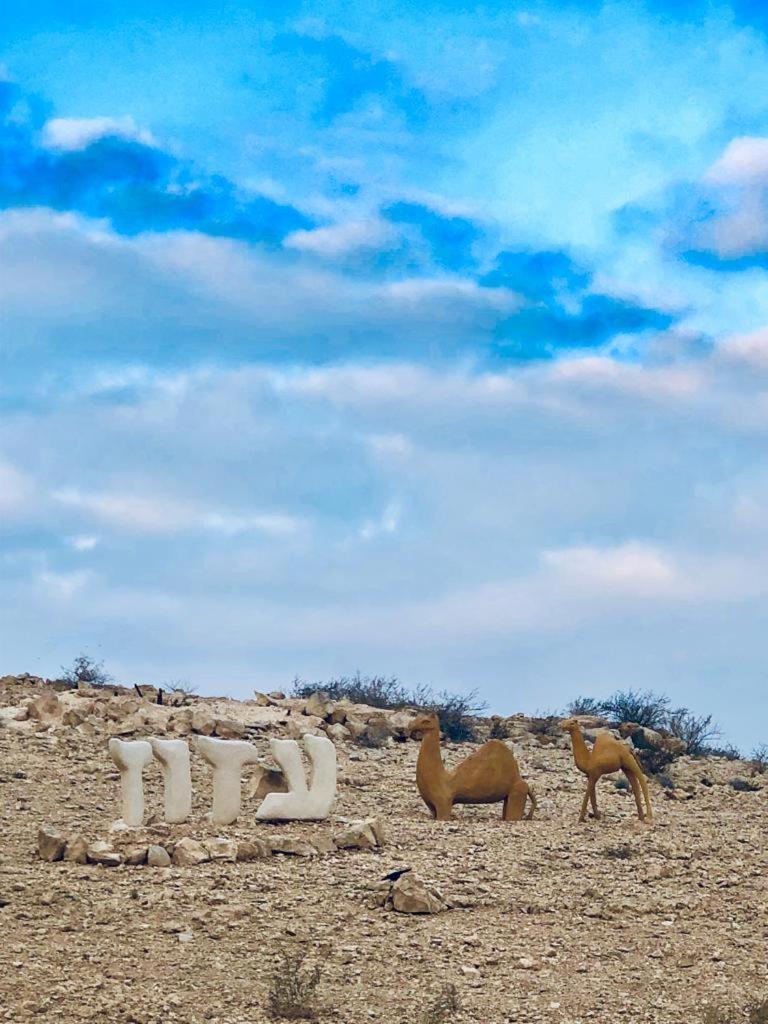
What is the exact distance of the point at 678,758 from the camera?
2505cm

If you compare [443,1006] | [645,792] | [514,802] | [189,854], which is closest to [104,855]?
[189,854]

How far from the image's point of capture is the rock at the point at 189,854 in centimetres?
1298

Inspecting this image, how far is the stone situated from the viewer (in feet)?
42.6

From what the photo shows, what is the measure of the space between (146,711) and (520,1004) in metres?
A: 13.3

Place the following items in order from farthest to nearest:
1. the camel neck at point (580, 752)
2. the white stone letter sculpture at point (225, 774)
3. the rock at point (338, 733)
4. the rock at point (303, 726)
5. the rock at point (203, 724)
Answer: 1. the rock at point (338, 733)
2. the rock at point (303, 726)
3. the rock at point (203, 724)
4. the camel neck at point (580, 752)
5. the white stone letter sculpture at point (225, 774)

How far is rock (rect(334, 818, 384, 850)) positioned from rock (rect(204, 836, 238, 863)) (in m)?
1.11

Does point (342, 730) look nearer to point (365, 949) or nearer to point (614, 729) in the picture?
point (614, 729)

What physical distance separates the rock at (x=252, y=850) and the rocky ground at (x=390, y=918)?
2cm

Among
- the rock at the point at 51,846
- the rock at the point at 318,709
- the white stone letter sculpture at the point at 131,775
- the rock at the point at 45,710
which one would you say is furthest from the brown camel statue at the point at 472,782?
the rock at the point at 45,710

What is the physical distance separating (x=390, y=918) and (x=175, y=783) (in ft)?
14.5

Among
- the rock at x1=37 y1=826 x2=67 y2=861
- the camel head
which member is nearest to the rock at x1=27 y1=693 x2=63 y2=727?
the camel head

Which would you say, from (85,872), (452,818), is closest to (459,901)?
(85,872)

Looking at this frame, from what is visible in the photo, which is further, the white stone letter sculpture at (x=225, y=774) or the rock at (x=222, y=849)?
the white stone letter sculpture at (x=225, y=774)

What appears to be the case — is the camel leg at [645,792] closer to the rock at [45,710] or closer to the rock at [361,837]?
the rock at [361,837]
